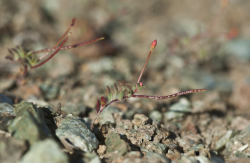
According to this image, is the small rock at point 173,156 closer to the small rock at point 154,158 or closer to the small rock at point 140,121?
the small rock at point 154,158

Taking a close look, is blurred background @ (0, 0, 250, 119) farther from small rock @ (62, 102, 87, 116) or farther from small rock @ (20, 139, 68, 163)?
small rock @ (20, 139, 68, 163)

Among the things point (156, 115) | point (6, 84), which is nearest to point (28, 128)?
point (156, 115)

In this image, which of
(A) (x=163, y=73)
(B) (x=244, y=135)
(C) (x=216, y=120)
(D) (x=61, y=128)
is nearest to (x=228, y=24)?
(A) (x=163, y=73)

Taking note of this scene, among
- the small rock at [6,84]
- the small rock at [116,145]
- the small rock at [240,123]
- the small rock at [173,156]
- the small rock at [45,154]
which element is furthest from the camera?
the small rock at [6,84]

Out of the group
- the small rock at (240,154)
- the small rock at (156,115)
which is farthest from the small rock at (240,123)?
the small rock at (156,115)

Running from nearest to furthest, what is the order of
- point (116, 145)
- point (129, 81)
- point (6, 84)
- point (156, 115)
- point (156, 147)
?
point (116, 145) → point (156, 147) → point (156, 115) → point (6, 84) → point (129, 81)

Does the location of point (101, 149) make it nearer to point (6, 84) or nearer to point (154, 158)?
point (154, 158)
